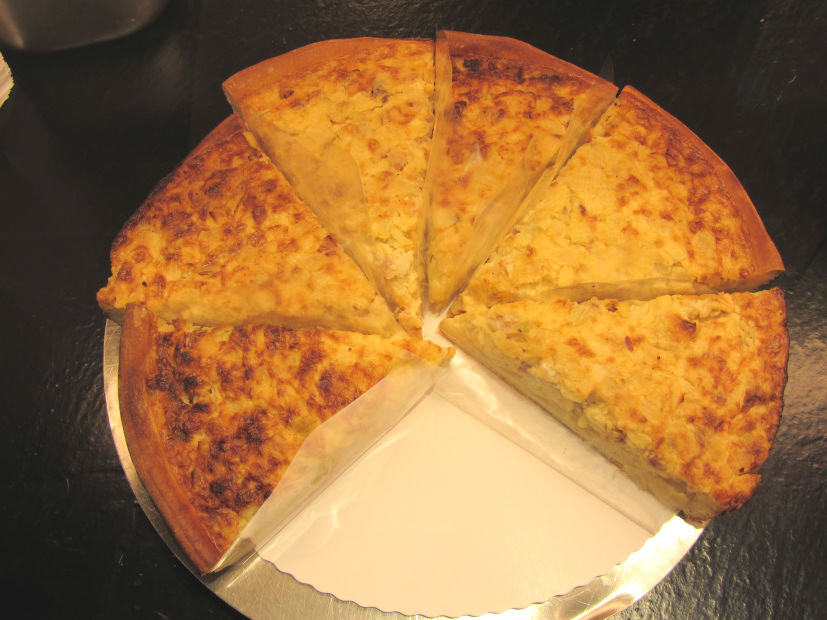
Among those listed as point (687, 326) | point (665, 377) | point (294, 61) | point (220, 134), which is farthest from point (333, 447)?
point (294, 61)

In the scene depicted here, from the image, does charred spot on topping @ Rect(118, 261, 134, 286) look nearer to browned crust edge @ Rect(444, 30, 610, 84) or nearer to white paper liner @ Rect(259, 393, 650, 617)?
white paper liner @ Rect(259, 393, 650, 617)

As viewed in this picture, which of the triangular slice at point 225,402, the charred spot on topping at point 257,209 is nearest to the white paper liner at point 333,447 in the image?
the triangular slice at point 225,402

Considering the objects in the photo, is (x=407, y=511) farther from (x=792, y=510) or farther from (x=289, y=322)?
(x=792, y=510)

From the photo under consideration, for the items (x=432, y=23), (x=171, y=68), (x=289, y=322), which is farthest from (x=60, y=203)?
(x=432, y=23)

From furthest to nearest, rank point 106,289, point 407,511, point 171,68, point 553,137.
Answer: point 171,68 → point 553,137 → point 106,289 → point 407,511

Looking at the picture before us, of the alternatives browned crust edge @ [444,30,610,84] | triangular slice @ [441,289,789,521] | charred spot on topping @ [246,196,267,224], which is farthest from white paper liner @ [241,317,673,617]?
browned crust edge @ [444,30,610,84]

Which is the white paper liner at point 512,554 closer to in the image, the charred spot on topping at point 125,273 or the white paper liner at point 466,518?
the white paper liner at point 466,518
